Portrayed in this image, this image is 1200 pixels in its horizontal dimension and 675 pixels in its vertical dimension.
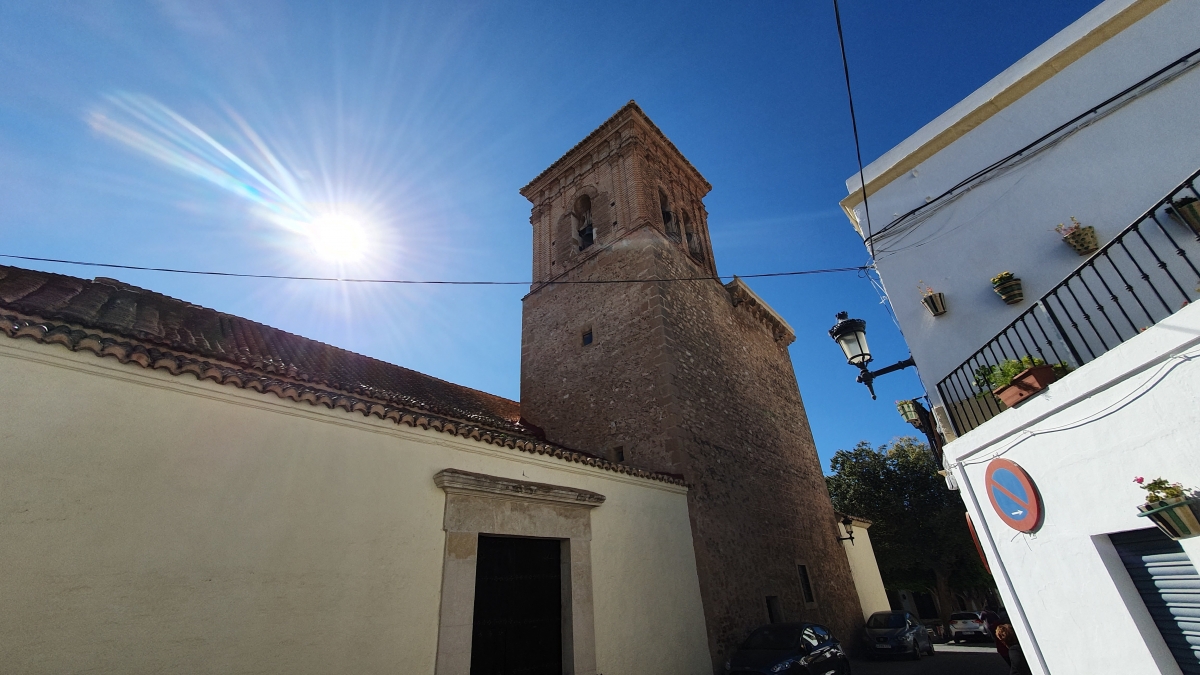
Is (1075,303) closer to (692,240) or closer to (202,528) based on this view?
(202,528)

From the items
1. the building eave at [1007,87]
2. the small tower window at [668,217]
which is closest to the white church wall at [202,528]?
the building eave at [1007,87]

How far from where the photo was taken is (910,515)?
20.9 metres

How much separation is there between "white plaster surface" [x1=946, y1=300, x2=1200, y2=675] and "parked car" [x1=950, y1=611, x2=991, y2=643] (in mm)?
15858

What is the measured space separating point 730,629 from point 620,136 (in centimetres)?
1219

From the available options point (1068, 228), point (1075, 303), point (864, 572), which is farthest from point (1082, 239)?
point (864, 572)

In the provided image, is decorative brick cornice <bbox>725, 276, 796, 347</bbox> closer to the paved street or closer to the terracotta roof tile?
the terracotta roof tile

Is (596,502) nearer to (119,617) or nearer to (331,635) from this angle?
(331,635)

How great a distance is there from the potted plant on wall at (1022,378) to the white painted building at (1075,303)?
0.09 m

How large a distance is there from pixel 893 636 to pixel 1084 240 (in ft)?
32.0

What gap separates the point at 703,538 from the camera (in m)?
8.23

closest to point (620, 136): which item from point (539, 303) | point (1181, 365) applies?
point (539, 303)

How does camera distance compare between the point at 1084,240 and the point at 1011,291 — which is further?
the point at 1011,291

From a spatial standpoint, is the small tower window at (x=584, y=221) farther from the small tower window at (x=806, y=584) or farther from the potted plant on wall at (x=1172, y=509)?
the potted plant on wall at (x=1172, y=509)

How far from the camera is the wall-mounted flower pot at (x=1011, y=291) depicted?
5402 millimetres
